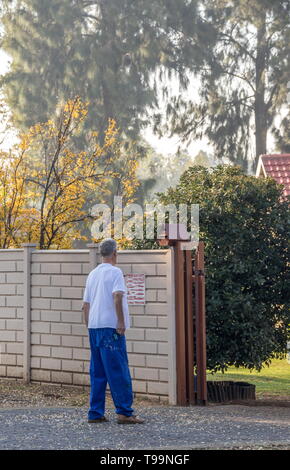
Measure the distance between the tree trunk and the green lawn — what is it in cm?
1716

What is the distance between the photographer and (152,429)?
8844 mm

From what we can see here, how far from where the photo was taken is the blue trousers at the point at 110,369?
9055 mm

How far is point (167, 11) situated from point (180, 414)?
95.1ft

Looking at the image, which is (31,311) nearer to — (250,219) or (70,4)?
(250,219)

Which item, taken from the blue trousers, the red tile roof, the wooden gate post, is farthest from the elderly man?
the red tile roof

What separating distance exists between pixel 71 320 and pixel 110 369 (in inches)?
125

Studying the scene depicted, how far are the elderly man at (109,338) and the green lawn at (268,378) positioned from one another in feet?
19.4

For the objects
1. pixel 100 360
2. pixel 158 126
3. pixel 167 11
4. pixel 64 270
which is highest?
pixel 167 11

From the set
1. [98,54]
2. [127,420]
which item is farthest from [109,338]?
[98,54]

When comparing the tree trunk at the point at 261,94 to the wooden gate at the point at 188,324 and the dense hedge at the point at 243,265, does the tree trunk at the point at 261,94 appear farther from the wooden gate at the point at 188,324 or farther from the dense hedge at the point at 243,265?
the wooden gate at the point at 188,324

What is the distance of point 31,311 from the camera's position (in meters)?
12.7

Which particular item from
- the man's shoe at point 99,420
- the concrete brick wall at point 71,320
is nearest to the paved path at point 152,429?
the man's shoe at point 99,420

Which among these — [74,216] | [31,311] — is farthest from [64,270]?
[74,216]
